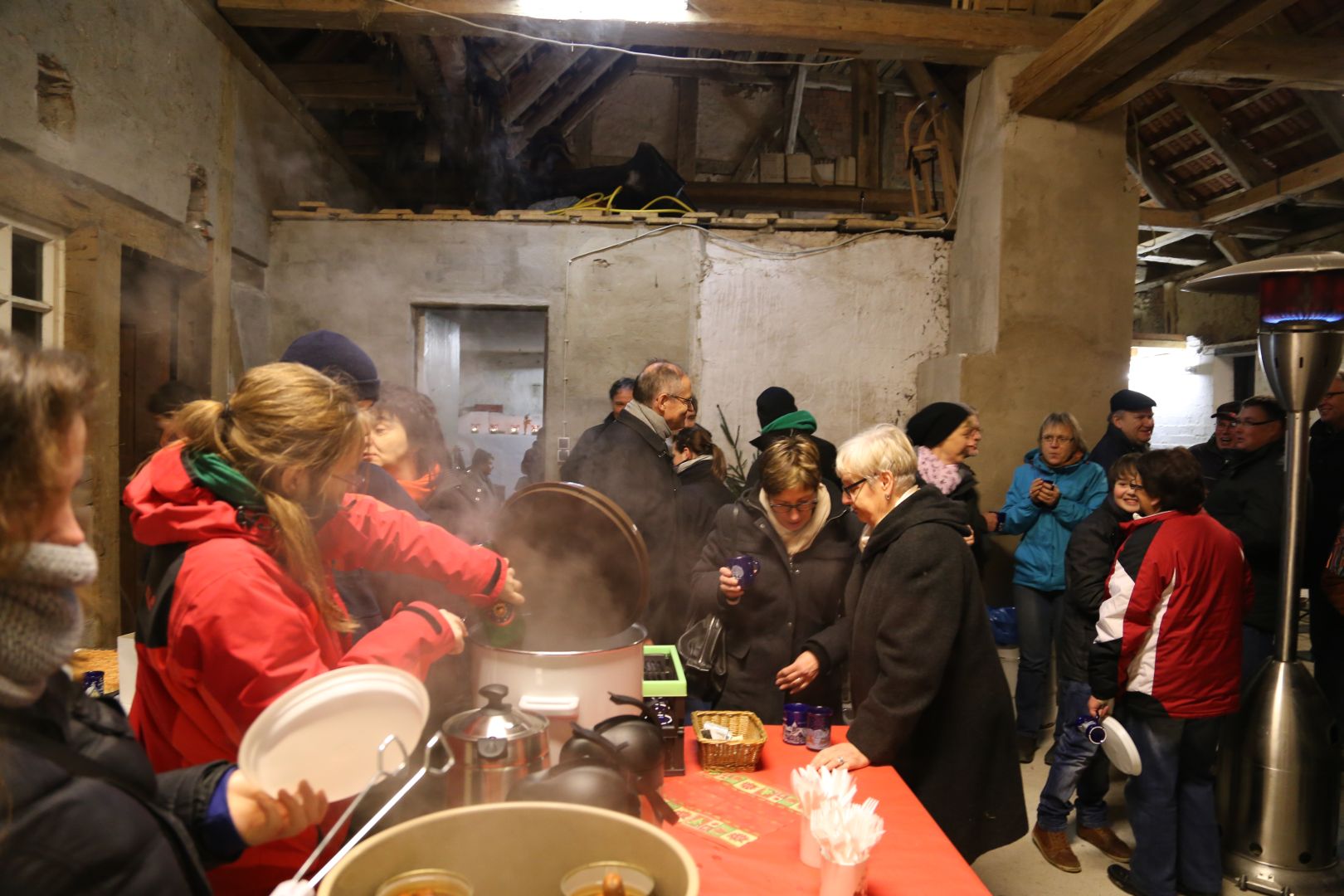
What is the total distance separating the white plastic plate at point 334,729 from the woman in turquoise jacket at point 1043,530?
415cm

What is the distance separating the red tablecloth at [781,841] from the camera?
1.62 metres

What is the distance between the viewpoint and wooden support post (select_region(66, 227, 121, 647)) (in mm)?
3654

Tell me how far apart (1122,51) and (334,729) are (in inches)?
198

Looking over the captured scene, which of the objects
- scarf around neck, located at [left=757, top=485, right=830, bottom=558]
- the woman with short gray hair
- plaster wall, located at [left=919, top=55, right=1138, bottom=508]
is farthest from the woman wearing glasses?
plaster wall, located at [left=919, top=55, right=1138, bottom=508]

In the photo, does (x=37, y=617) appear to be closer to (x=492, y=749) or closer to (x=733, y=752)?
(x=492, y=749)

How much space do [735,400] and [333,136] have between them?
474cm

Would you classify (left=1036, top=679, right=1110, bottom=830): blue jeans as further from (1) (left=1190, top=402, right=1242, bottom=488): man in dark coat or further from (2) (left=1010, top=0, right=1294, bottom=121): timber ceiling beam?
(2) (left=1010, top=0, right=1294, bottom=121): timber ceiling beam

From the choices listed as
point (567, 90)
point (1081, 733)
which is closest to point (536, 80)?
point (567, 90)

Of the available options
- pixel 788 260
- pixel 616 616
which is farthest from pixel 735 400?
pixel 616 616

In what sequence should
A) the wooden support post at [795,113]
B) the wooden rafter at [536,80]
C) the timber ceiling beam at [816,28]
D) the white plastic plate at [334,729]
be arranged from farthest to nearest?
the wooden support post at [795,113] < the wooden rafter at [536,80] < the timber ceiling beam at [816,28] < the white plastic plate at [334,729]

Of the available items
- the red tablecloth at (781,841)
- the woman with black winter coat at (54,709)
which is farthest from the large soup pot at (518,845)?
the red tablecloth at (781,841)

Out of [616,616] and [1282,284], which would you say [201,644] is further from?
[1282,284]

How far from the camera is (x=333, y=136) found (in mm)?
7562

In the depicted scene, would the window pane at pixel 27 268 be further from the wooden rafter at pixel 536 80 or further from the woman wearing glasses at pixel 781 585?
the wooden rafter at pixel 536 80
